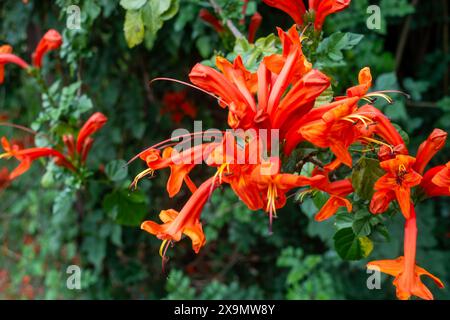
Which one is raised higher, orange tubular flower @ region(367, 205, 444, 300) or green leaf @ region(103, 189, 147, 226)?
green leaf @ region(103, 189, 147, 226)

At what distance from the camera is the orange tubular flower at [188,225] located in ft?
3.95

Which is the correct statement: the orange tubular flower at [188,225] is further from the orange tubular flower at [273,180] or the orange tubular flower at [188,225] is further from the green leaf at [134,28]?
the green leaf at [134,28]

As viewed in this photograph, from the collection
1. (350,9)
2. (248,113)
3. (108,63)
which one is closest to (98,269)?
(108,63)

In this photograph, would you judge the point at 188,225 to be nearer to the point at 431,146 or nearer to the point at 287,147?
the point at 287,147

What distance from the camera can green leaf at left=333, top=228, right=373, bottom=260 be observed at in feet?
Answer: 4.78

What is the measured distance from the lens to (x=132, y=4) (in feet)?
5.89

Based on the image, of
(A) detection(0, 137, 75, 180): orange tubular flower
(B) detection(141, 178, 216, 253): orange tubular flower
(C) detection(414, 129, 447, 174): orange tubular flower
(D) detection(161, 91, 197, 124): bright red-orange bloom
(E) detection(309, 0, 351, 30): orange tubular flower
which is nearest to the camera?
(B) detection(141, 178, 216, 253): orange tubular flower

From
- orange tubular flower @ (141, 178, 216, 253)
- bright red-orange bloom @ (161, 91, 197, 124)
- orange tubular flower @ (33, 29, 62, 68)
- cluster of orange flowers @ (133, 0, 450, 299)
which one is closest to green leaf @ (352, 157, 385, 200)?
cluster of orange flowers @ (133, 0, 450, 299)

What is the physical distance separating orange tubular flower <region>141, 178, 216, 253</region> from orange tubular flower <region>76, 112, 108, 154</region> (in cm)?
83

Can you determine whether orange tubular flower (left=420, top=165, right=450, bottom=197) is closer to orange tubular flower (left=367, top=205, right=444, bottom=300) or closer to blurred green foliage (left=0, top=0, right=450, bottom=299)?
orange tubular flower (left=367, top=205, right=444, bottom=300)

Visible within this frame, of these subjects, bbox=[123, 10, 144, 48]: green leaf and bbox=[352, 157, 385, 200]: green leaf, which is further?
bbox=[123, 10, 144, 48]: green leaf

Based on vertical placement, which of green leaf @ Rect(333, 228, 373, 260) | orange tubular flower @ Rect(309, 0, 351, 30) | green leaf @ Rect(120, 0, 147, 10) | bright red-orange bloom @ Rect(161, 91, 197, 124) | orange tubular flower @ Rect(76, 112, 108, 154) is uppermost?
bright red-orange bloom @ Rect(161, 91, 197, 124)

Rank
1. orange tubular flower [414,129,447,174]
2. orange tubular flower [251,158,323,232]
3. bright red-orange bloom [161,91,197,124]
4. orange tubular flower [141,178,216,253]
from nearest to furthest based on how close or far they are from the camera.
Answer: orange tubular flower [251,158,323,232] → orange tubular flower [141,178,216,253] → orange tubular flower [414,129,447,174] → bright red-orange bloom [161,91,197,124]
